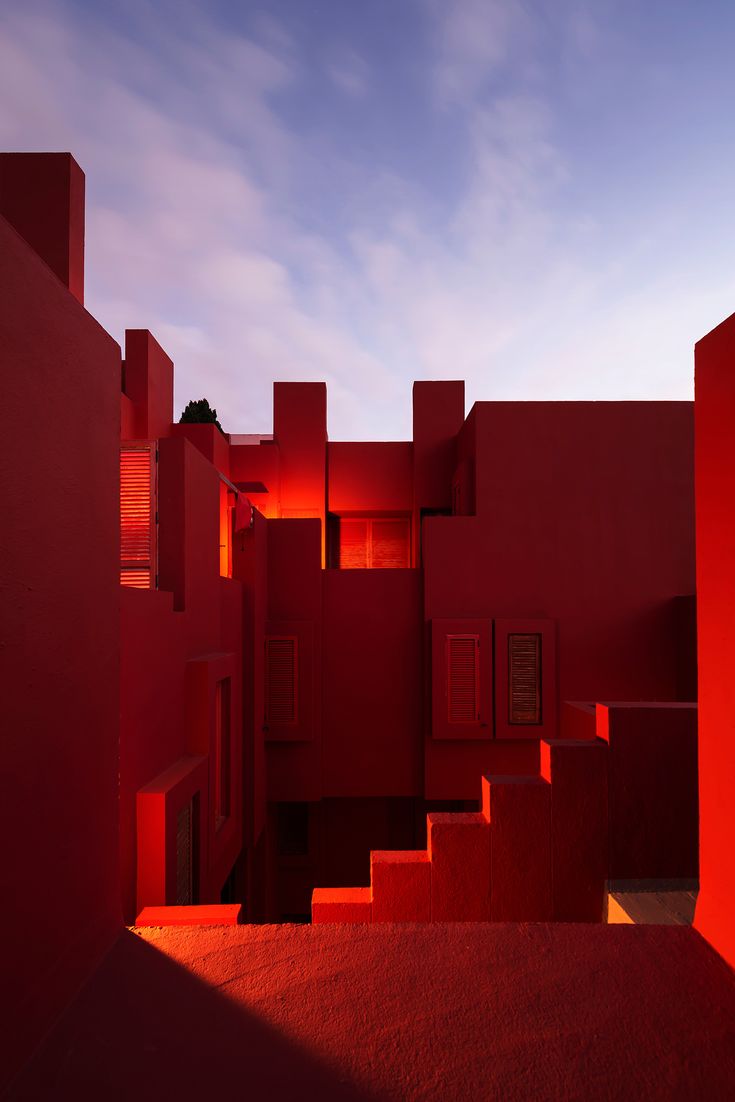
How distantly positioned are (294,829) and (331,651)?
4.84 metres

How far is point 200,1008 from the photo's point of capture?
181 centimetres

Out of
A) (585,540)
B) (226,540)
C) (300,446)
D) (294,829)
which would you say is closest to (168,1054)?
(226,540)

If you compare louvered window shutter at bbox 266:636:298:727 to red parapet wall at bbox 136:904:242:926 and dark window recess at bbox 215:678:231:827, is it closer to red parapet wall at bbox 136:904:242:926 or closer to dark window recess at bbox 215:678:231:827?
dark window recess at bbox 215:678:231:827

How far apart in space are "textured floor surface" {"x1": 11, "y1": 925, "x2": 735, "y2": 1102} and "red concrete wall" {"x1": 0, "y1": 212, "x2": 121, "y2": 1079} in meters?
0.20

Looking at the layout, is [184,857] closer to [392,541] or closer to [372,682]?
[372,682]

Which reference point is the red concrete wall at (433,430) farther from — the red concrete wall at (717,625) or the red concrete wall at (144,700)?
the red concrete wall at (717,625)

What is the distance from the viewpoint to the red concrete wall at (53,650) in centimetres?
163

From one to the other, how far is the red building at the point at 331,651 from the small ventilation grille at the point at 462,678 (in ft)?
0.11

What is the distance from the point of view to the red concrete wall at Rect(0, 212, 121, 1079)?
163cm

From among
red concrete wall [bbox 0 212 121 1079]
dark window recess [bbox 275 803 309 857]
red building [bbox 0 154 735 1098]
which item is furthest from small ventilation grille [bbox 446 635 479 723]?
red concrete wall [bbox 0 212 121 1079]

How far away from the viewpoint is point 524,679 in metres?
9.23

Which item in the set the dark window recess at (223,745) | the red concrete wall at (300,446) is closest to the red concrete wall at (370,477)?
the red concrete wall at (300,446)

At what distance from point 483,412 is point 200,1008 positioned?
29.2 ft

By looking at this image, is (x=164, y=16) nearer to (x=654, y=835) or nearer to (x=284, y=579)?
(x=284, y=579)
